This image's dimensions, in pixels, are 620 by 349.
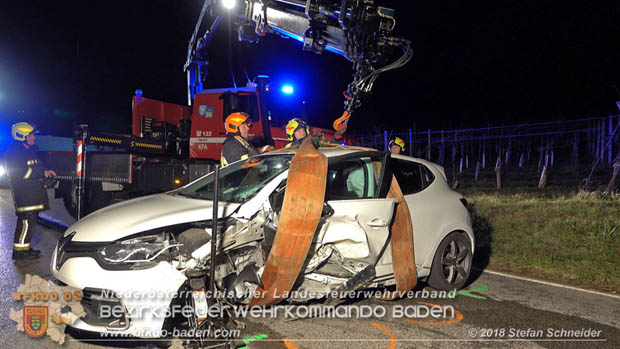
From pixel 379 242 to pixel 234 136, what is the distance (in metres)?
3.05

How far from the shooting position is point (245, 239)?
3324mm

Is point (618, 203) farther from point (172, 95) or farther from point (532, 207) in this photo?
point (172, 95)

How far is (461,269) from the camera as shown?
4.86 m

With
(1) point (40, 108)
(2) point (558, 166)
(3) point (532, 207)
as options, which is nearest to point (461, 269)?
(3) point (532, 207)

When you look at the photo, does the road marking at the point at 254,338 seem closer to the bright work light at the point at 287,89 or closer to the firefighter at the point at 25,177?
the firefighter at the point at 25,177

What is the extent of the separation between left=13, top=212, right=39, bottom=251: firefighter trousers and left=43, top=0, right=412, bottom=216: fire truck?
2.29ft

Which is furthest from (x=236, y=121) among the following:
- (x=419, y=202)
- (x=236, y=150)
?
(x=419, y=202)

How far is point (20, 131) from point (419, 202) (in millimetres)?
5576

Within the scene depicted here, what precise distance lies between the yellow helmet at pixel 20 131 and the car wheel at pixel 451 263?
585 cm

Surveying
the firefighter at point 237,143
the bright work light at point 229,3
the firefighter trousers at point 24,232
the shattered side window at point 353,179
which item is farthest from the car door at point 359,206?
the bright work light at point 229,3

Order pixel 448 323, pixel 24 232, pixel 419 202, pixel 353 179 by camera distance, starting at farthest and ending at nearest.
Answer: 1. pixel 24 232
2. pixel 419 202
3. pixel 353 179
4. pixel 448 323

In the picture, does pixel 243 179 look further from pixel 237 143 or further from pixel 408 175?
pixel 237 143

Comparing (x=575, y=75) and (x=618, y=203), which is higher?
(x=575, y=75)

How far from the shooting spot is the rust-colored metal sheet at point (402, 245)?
4020 mm
